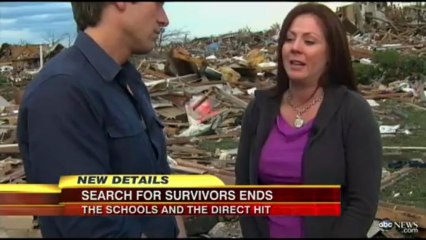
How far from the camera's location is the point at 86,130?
1681mm

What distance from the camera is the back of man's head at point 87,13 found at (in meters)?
1.78

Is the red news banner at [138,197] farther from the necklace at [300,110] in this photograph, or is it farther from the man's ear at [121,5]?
the necklace at [300,110]

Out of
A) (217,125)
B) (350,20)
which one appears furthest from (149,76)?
(350,20)

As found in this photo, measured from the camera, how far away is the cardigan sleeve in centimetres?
226

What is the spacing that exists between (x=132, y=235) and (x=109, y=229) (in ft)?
0.25

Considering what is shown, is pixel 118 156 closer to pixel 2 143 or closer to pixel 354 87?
pixel 354 87

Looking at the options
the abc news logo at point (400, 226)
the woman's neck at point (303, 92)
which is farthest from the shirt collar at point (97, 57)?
the abc news logo at point (400, 226)

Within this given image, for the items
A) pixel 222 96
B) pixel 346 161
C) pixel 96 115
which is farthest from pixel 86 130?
pixel 222 96

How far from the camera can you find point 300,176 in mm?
2301

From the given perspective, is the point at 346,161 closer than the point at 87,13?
No

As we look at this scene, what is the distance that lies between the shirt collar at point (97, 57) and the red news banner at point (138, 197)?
312mm

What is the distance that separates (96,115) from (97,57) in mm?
198

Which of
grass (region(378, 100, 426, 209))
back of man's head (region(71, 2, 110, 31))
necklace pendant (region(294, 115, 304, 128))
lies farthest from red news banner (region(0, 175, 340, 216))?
grass (region(378, 100, 426, 209))

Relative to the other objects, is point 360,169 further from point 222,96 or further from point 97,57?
point 222,96
